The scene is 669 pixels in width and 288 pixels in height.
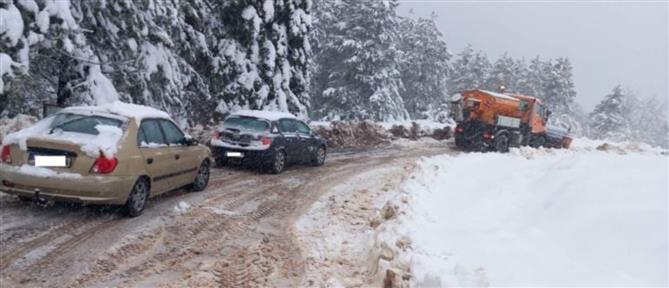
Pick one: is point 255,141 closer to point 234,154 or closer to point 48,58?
point 234,154

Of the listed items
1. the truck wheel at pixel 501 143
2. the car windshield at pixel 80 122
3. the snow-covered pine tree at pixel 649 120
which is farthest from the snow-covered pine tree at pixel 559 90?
the car windshield at pixel 80 122

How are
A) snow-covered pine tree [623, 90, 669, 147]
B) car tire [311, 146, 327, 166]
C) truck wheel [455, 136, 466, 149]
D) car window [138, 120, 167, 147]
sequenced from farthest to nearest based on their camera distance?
snow-covered pine tree [623, 90, 669, 147], truck wheel [455, 136, 466, 149], car tire [311, 146, 327, 166], car window [138, 120, 167, 147]

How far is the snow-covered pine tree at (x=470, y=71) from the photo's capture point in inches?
2335

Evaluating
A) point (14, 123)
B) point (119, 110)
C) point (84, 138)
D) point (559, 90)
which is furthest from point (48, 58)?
point (559, 90)

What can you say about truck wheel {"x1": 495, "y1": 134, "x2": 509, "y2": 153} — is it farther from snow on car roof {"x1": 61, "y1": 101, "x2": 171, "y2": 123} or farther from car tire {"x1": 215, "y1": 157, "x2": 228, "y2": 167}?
snow on car roof {"x1": 61, "y1": 101, "x2": 171, "y2": 123}

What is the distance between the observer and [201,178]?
1018 centimetres

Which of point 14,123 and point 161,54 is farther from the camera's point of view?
point 161,54

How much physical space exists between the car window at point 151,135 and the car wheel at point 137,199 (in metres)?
0.58

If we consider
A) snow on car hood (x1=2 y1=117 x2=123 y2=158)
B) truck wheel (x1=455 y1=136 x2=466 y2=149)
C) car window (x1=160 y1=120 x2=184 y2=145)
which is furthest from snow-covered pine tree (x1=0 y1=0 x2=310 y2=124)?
truck wheel (x1=455 y1=136 x2=466 y2=149)

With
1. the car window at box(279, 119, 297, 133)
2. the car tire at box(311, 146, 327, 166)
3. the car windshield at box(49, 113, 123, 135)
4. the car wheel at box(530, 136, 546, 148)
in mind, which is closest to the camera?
the car windshield at box(49, 113, 123, 135)

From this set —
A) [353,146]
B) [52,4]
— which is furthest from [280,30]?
[52,4]

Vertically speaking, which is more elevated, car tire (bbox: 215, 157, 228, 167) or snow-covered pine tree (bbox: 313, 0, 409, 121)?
snow-covered pine tree (bbox: 313, 0, 409, 121)

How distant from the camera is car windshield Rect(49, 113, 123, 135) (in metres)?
7.45

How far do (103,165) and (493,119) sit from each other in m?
19.7
